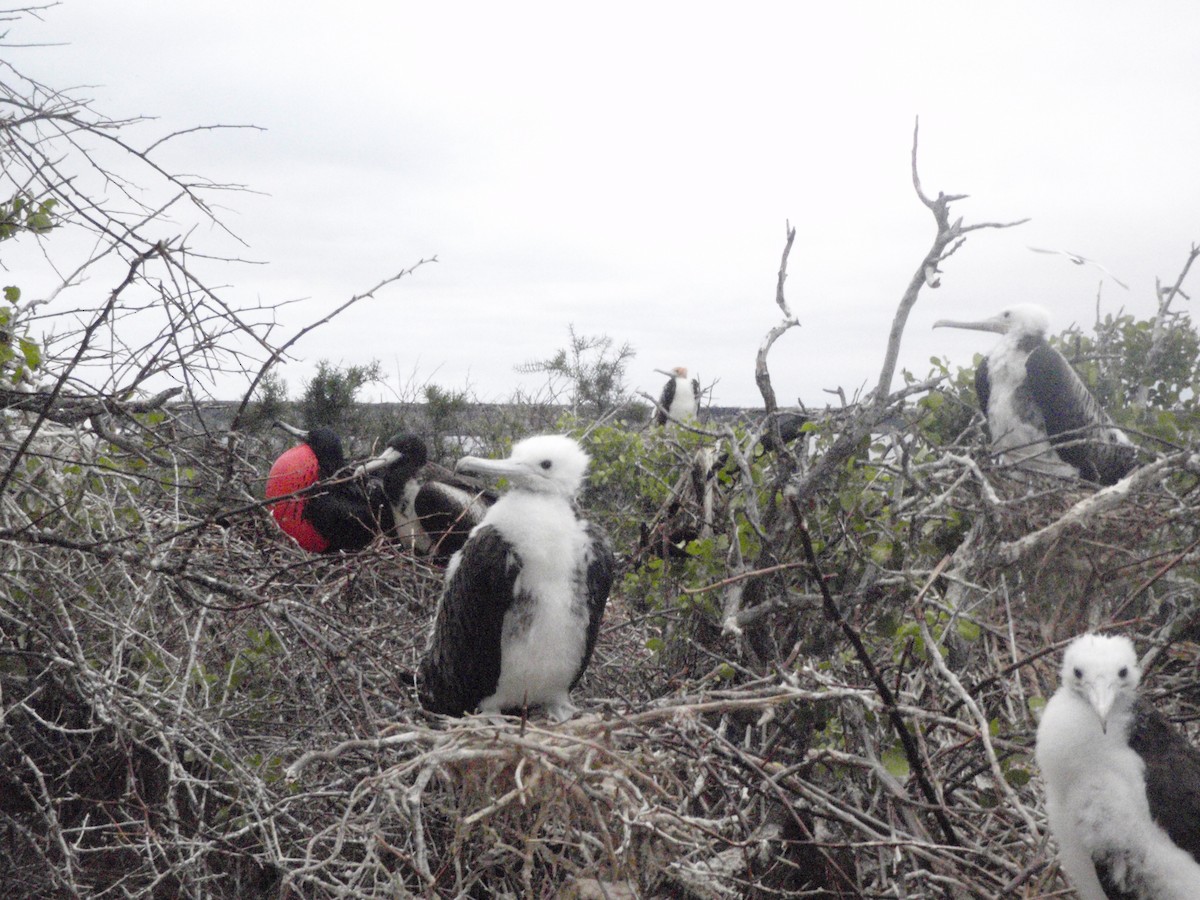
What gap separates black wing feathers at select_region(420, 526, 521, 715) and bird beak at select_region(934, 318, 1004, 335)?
3472 mm

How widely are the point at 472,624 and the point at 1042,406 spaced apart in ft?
10.6

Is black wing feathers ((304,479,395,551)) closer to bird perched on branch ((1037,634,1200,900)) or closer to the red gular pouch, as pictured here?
the red gular pouch

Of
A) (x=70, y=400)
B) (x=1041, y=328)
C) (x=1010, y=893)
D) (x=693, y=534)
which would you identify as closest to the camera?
(x=1010, y=893)

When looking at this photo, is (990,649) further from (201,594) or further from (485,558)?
(201,594)

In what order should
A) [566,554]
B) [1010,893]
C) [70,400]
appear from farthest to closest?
[566,554], [70,400], [1010,893]

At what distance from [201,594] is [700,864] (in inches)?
51.8

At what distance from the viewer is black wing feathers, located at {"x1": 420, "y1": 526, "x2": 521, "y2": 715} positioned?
2.43 meters

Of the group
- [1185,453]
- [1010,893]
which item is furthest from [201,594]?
[1185,453]

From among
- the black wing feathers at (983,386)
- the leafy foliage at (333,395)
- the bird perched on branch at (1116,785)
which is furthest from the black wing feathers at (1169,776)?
the leafy foliage at (333,395)

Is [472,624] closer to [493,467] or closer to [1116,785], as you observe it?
[493,467]

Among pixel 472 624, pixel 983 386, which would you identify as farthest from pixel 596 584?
pixel 983 386

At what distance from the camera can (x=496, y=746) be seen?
1.83 metres

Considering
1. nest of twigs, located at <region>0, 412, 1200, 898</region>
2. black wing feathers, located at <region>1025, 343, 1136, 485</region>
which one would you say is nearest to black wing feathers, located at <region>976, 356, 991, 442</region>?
black wing feathers, located at <region>1025, 343, 1136, 485</region>

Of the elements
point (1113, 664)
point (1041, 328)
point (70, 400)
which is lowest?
point (1113, 664)
